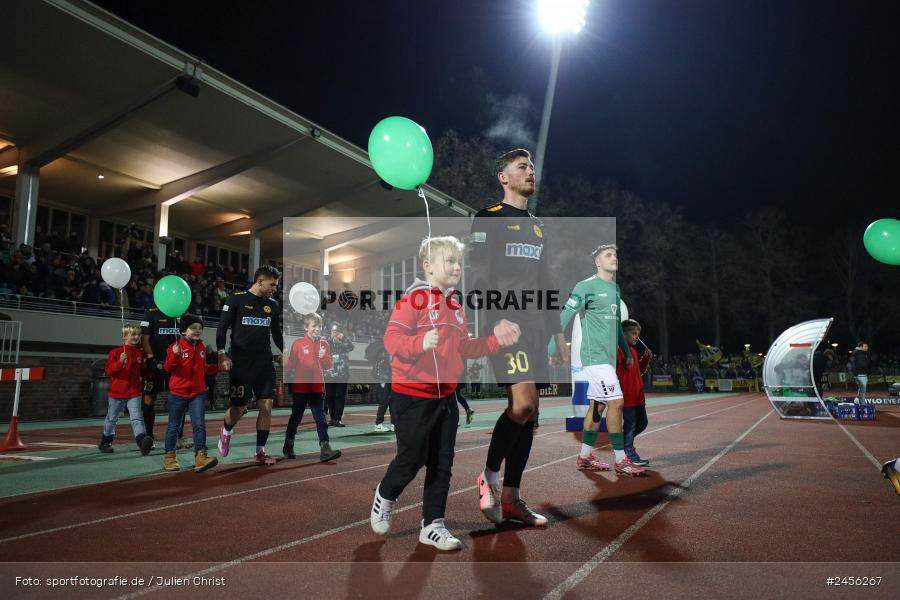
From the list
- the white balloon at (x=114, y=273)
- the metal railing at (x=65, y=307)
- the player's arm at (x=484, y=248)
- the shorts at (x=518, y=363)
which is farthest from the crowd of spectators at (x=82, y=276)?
the shorts at (x=518, y=363)

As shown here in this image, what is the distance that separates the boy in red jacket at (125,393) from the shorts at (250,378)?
6.98 ft

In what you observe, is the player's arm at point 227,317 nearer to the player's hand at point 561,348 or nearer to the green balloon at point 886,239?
the player's hand at point 561,348

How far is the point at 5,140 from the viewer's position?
62.6ft

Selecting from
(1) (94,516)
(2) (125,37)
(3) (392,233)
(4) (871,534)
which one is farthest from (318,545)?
(3) (392,233)

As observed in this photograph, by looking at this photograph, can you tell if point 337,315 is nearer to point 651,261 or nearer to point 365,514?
point 365,514

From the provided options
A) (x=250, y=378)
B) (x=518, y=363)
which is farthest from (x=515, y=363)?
(x=250, y=378)

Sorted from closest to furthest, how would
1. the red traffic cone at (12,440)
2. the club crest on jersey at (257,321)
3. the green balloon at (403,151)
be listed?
the green balloon at (403,151) < the club crest on jersey at (257,321) < the red traffic cone at (12,440)

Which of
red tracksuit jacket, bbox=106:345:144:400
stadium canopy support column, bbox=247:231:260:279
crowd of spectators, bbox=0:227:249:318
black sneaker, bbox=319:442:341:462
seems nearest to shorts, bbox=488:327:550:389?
black sneaker, bbox=319:442:341:462

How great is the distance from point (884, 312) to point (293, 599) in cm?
5545

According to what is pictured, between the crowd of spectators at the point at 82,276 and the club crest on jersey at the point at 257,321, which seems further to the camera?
the crowd of spectators at the point at 82,276

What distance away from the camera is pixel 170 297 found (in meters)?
8.53

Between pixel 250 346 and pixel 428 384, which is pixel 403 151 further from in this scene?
pixel 250 346

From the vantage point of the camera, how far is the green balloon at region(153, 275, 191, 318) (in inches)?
336

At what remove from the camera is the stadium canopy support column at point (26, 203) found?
18.2m
